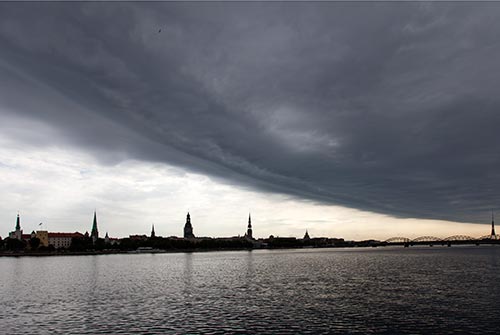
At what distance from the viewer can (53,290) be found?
72.2m

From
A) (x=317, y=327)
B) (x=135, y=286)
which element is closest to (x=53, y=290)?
(x=135, y=286)

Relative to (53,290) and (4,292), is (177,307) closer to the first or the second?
(53,290)

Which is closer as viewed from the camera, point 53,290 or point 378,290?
point 378,290

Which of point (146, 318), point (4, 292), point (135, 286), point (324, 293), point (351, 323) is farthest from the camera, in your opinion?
point (135, 286)

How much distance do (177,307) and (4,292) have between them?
3703 centimetres

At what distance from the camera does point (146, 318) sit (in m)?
45.7

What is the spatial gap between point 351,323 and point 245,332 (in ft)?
37.0

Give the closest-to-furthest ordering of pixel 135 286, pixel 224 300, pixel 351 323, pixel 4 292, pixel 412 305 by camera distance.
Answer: pixel 351 323 < pixel 412 305 < pixel 224 300 < pixel 4 292 < pixel 135 286

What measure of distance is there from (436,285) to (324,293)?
23.5 metres

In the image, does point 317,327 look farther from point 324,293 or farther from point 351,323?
point 324,293

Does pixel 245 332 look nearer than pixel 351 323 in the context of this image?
Yes

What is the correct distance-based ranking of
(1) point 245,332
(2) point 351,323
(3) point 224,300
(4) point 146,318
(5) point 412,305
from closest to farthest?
1. (1) point 245,332
2. (2) point 351,323
3. (4) point 146,318
4. (5) point 412,305
5. (3) point 224,300

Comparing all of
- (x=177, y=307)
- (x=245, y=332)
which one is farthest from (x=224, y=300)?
(x=245, y=332)

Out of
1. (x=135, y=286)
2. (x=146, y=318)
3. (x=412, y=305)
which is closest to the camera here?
(x=146, y=318)
